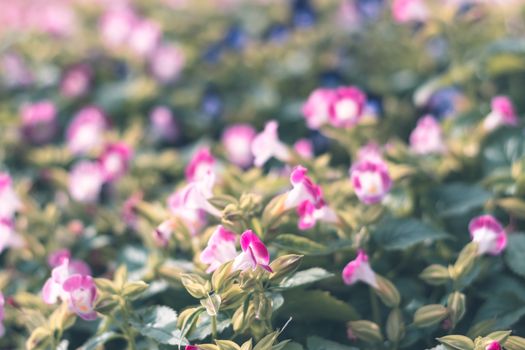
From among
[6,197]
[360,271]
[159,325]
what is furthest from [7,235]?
[360,271]

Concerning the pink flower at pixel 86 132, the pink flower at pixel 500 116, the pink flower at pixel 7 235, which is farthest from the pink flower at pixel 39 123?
the pink flower at pixel 500 116

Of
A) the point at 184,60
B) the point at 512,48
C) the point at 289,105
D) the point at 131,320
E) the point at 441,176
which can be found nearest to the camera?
the point at 131,320

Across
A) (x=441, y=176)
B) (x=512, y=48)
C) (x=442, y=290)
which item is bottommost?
(x=442, y=290)

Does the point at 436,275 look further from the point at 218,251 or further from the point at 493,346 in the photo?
the point at 218,251

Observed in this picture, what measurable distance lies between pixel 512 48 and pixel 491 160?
1.50ft

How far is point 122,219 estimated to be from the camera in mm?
1843

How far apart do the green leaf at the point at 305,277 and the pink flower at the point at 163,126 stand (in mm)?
1178

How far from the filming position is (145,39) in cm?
265

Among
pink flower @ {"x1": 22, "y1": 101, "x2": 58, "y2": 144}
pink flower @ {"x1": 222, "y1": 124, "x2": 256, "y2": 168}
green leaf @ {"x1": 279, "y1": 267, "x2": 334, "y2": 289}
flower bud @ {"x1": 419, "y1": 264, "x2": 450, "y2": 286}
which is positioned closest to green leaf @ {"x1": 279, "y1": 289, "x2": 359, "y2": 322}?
green leaf @ {"x1": 279, "y1": 267, "x2": 334, "y2": 289}

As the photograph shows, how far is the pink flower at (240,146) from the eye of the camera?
6.93 ft

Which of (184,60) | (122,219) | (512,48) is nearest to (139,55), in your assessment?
(184,60)

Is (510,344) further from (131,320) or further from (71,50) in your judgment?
(71,50)

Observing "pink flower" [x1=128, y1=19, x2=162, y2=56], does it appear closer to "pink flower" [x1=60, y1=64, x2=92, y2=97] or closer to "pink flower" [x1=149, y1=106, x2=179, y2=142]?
"pink flower" [x1=60, y1=64, x2=92, y2=97]

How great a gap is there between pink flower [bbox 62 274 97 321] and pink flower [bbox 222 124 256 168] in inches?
34.8
